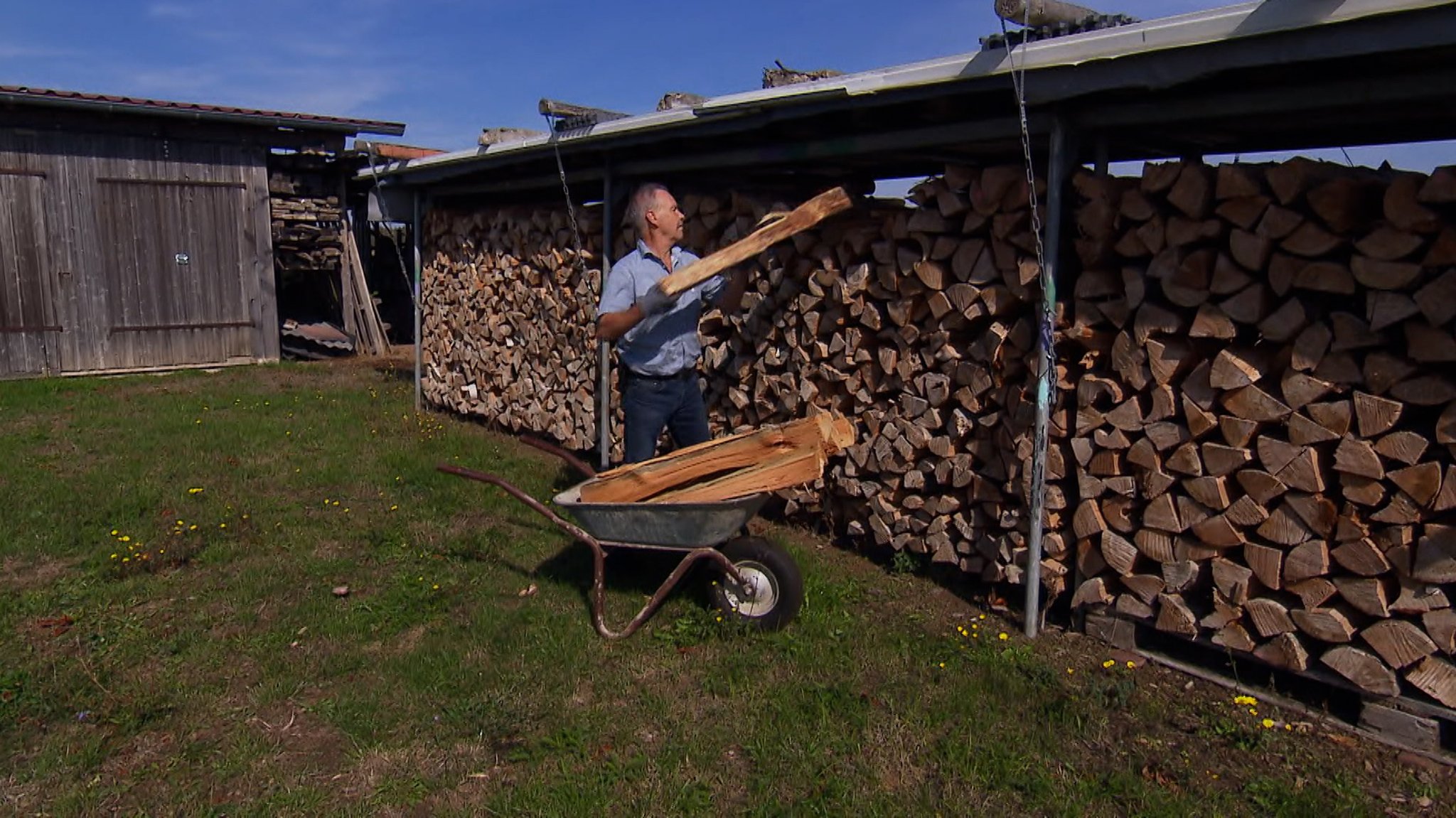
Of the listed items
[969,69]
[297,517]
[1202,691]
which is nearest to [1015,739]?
[1202,691]

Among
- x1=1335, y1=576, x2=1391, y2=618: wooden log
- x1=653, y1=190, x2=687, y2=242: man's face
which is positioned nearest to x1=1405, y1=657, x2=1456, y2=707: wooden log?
x1=1335, y1=576, x2=1391, y2=618: wooden log

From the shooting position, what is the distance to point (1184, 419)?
12.6 ft

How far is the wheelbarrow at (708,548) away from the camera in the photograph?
13.5ft

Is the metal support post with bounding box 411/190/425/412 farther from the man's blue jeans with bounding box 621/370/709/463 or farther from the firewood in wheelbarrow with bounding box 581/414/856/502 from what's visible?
the firewood in wheelbarrow with bounding box 581/414/856/502

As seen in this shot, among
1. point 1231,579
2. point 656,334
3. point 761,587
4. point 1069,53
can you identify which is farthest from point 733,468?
point 1069,53

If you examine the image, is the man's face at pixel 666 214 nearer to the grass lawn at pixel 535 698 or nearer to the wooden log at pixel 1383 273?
the grass lawn at pixel 535 698

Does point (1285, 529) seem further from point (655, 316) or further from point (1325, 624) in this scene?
point (655, 316)

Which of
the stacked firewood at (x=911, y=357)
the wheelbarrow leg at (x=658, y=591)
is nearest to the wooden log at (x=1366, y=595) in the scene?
the stacked firewood at (x=911, y=357)

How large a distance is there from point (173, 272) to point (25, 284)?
1.53 m

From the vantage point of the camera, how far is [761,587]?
431 centimetres

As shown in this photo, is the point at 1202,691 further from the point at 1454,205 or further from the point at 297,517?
the point at 297,517

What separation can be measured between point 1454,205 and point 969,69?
1.63 metres

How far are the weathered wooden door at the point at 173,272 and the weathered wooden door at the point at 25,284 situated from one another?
1.97 feet

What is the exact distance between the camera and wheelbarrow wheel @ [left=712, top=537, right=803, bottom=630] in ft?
13.9
